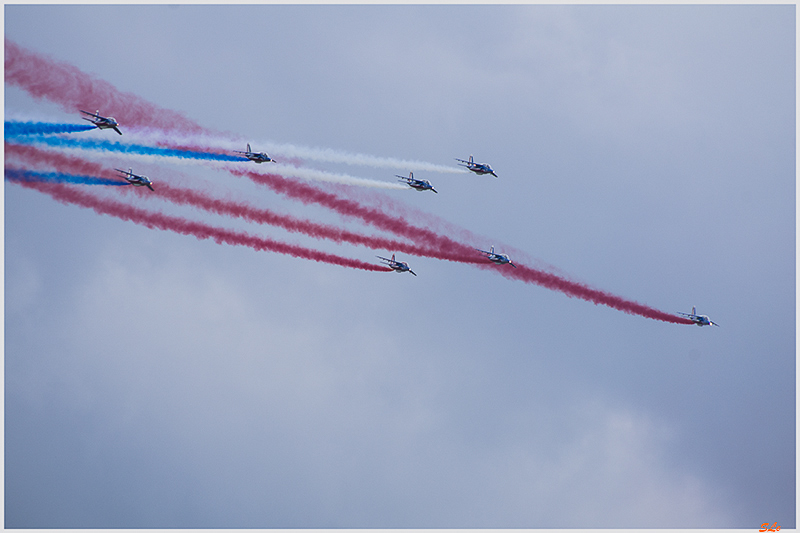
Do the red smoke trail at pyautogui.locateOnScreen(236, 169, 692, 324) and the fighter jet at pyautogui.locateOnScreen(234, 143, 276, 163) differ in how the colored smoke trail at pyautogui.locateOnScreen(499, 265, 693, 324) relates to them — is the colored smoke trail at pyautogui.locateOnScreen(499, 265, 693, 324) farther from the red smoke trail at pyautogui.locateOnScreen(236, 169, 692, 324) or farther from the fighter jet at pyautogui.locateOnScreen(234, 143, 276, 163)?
the fighter jet at pyautogui.locateOnScreen(234, 143, 276, 163)

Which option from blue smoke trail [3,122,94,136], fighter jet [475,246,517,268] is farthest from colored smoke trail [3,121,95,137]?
fighter jet [475,246,517,268]

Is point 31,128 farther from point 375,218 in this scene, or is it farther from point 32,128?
point 375,218

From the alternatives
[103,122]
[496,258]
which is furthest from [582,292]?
[103,122]

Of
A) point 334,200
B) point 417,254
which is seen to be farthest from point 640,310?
point 334,200

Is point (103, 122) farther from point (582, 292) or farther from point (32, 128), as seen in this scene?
point (582, 292)

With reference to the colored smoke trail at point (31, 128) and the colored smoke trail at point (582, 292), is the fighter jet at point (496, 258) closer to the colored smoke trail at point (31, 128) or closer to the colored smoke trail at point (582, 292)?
the colored smoke trail at point (582, 292)

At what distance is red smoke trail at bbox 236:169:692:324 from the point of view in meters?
74.9

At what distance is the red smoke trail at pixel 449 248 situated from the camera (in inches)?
2948

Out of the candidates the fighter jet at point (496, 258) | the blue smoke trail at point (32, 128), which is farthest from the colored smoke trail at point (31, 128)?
the fighter jet at point (496, 258)

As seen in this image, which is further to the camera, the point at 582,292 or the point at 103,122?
the point at 582,292

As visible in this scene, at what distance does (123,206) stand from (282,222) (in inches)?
388

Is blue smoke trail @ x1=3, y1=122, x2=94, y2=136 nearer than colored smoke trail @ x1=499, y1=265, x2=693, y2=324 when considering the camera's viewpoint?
Yes

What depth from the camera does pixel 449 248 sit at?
264 ft

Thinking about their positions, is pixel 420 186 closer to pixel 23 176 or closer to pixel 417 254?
pixel 417 254
